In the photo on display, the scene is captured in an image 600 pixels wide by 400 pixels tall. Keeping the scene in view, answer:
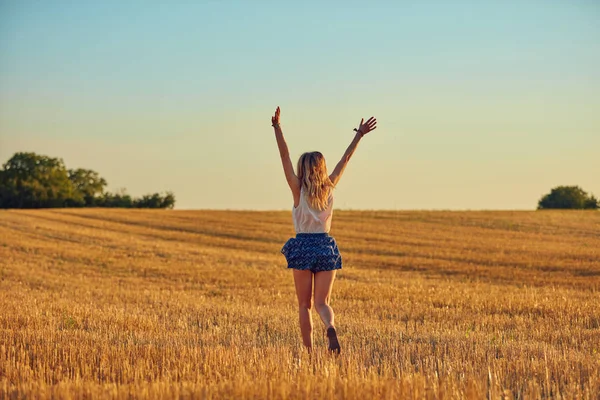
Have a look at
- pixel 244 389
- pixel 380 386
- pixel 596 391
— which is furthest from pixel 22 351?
pixel 596 391

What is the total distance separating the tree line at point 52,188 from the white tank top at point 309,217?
2537 inches

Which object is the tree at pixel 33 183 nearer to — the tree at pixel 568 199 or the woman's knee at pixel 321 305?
the tree at pixel 568 199

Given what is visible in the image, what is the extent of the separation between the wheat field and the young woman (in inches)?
26.1

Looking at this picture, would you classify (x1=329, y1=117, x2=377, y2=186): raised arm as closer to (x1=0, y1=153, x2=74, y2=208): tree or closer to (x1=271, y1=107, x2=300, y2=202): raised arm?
(x1=271, y1=107, x2=300, y2=202): raised arm

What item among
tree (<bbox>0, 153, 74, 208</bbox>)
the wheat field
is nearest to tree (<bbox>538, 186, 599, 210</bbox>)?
the wheat field

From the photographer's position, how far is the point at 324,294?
8.03 metres

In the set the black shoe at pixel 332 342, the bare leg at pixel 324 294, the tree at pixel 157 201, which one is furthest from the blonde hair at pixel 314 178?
the tree at pixel 157 201

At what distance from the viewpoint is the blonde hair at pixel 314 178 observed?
7.77m

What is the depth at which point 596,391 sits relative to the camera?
6953 mm

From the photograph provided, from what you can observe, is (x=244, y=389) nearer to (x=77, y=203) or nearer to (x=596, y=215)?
(x=596, y=215)

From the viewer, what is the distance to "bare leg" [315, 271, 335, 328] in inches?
312

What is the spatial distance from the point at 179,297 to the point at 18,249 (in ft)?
50.2

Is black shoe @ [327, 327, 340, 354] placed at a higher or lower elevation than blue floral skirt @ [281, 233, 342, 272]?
lower

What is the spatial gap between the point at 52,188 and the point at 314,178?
244ft
